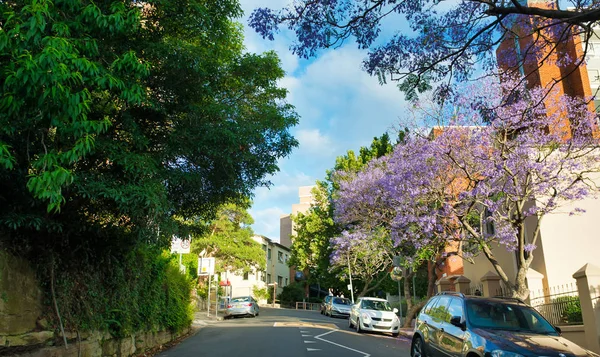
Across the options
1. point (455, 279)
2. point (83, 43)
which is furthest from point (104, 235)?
point (455, 279)

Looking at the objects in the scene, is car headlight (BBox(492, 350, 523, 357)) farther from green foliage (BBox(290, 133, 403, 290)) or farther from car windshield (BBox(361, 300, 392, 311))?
green foliage (BBox(290, 133, 403, 290))

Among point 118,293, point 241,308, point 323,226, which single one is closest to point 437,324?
point 118,293

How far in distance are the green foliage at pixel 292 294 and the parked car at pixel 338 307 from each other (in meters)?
21.7

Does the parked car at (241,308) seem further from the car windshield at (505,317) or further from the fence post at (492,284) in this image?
the car windshield at (505,317)

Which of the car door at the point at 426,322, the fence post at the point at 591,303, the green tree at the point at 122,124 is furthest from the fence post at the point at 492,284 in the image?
the green tree at the point at 122,124

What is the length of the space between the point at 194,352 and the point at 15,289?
6.41 meters

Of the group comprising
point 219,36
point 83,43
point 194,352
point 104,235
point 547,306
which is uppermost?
point 219,36

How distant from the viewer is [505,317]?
782 centimetres

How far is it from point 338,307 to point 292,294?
2391 cm

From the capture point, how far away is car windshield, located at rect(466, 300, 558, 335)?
756 centimetres

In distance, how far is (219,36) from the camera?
9.78 meters

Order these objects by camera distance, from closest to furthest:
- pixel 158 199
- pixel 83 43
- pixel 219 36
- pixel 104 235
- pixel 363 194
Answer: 1. pixel 83 43
2. pixel 158 199
3. pixel 104 235
4. pixel 219 36
5. pixel 363 194

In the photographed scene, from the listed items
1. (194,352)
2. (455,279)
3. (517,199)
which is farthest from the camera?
(455,279)

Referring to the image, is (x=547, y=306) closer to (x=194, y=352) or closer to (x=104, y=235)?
(x=194, y=352)
